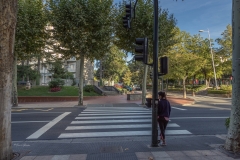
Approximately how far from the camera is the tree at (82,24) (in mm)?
16156

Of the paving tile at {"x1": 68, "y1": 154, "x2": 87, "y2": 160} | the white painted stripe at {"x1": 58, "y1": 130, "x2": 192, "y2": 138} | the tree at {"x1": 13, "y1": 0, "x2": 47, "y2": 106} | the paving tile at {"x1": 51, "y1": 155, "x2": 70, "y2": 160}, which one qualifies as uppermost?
the tree at {"x1": 13, "y1": 0, "x2": 47, "y2": 106}

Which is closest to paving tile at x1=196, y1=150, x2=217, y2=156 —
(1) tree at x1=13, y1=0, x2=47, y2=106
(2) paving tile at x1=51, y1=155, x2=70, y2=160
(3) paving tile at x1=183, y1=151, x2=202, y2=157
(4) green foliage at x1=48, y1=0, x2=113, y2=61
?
(3) paving tile at x1=183, y1=151, x2=202, y2=157

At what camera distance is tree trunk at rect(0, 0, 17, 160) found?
14.5 feet

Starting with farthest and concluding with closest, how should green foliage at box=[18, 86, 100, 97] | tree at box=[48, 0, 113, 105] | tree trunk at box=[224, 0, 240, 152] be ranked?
green foliage at box=[18, 86, 100, 97] < tree at box=[48, 0, 113, 105] < tree trunk at box=[224, 0, 240, 152]

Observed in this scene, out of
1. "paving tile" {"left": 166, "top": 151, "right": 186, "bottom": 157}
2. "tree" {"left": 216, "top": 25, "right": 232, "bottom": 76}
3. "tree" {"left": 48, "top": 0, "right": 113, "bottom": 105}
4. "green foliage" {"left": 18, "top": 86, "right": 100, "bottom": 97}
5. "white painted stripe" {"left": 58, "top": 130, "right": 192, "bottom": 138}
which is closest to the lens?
"paving tile" {"left": 166, "top": 151, "right": 186, "bottom": 157}

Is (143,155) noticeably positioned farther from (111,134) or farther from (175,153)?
(111,134)

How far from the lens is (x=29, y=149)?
5.79 meters

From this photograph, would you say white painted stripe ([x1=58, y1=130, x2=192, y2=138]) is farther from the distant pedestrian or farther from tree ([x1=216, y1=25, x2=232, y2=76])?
tree ([x1=216, y1=25, x2=232, y2=76])

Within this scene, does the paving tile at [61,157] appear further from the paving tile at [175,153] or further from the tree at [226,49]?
the tree at [226,49]

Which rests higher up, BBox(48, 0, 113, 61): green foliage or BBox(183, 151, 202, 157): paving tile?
BBox(48, 0, 113, 61): green foliage

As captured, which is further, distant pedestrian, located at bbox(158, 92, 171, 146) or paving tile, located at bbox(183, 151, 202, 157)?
distant pedestrian, located at bbox(158, 92, 171, 146)

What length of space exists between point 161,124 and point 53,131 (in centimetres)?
453

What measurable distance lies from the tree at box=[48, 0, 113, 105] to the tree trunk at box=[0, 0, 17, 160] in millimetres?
11789

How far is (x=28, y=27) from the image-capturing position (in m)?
16.1
